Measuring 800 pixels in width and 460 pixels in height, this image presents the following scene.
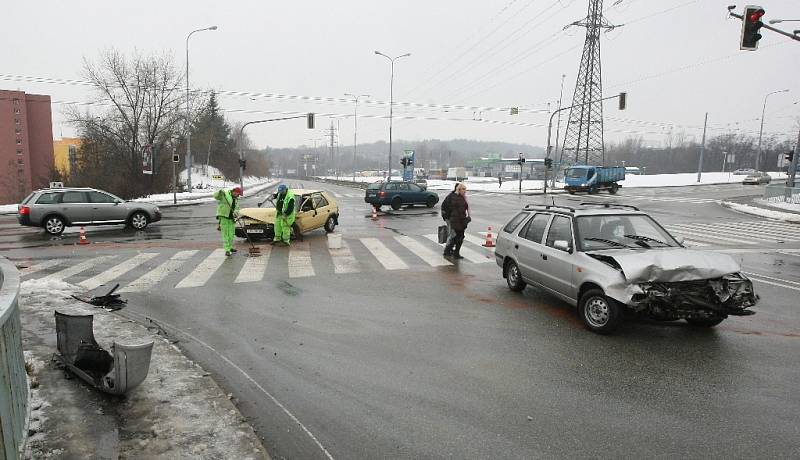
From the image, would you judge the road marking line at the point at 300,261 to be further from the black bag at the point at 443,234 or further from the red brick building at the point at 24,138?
the red brick building at the point at 24,138

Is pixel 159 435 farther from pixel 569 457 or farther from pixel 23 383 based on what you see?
pixel 569 457

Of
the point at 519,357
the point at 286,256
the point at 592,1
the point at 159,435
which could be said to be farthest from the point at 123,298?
the point at 592,1

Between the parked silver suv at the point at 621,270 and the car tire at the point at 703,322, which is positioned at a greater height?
the parked silver suv at the point at 621,270

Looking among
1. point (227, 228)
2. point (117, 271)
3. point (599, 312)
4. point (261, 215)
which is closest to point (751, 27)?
point (599, 312)

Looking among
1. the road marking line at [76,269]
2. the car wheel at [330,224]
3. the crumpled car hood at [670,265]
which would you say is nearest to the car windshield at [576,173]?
the car wheel at [330,224]

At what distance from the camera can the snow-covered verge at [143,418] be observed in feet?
11.9

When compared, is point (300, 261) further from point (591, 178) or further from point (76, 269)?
point (591, 178)

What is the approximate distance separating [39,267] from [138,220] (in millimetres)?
7233

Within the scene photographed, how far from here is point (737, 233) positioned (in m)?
18.2

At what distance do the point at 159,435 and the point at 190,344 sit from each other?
2.42 meters

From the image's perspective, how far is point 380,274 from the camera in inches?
411

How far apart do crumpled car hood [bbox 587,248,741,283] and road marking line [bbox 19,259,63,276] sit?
10.9 m

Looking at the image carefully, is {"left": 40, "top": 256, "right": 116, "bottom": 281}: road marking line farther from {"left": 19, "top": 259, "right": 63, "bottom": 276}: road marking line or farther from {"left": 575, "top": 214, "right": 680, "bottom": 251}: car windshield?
{"left": 575, "top": 214, "right": 680, "bottom": 251}: car windshield

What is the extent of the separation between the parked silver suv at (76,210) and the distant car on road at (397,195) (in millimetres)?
11019
